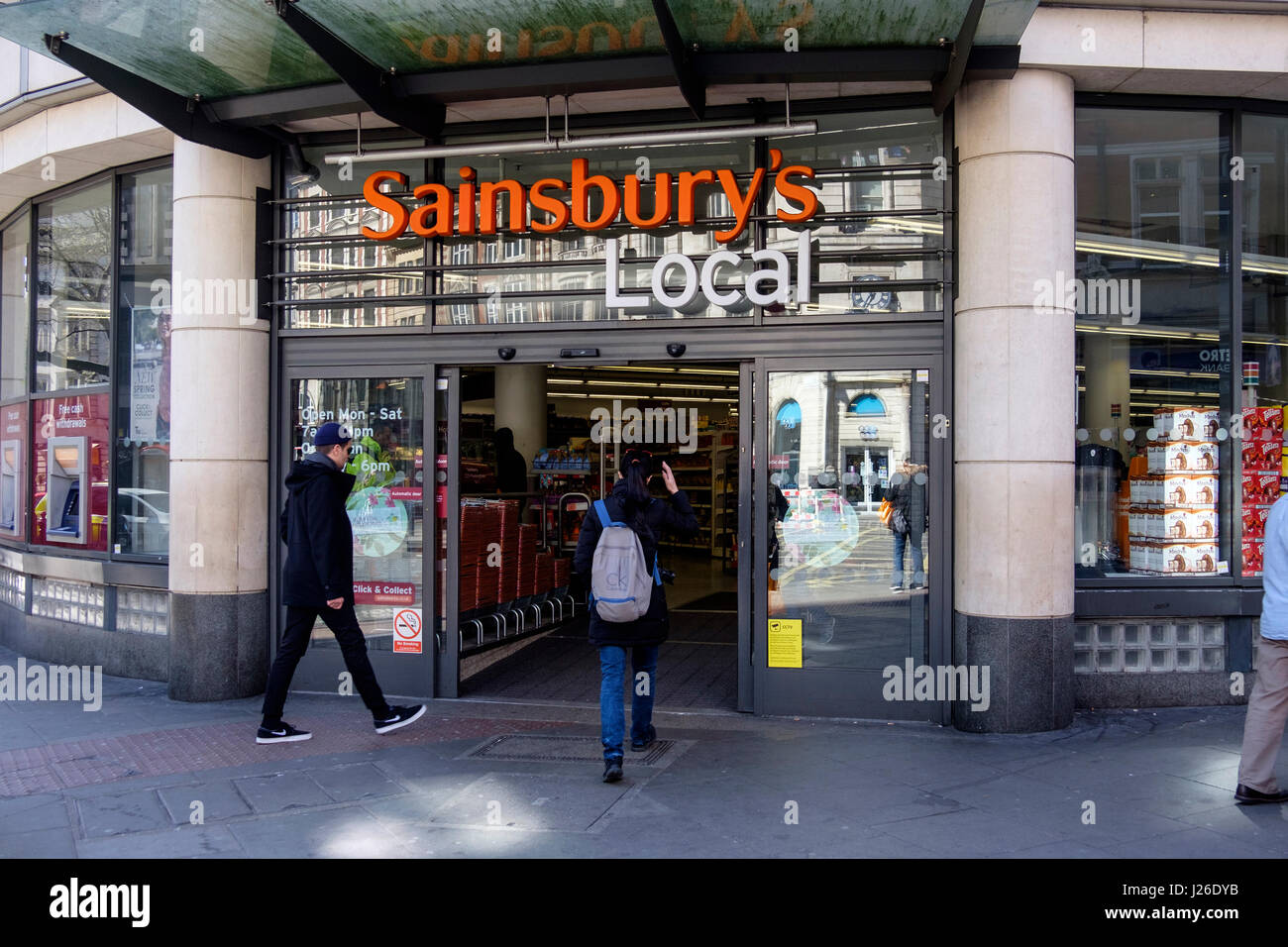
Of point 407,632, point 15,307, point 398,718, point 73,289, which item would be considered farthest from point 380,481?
→ point 15,307

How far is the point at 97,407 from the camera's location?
930 cm

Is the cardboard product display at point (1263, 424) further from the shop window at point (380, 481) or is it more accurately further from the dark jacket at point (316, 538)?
the dark jacket at point (316, 538)

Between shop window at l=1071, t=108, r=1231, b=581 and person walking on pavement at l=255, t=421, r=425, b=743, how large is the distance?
4906 mm

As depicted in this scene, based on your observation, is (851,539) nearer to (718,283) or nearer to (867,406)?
(867,406)

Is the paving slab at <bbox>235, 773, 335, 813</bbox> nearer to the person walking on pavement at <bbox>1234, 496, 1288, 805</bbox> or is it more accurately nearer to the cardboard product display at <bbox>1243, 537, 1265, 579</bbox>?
the person walking on pavement at <bbox>1234, 496, 1288, 805</bbox>

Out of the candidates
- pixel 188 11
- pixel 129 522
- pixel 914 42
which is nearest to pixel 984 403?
pixel 914 42

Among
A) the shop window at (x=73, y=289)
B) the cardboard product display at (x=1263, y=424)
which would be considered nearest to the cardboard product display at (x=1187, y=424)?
the cardboard product display at (x=1263, y=424)

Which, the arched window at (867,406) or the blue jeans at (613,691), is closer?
the blue jeans at (613,691)

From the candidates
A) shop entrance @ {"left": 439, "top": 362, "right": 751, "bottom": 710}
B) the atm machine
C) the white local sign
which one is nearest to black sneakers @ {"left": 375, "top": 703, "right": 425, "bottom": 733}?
shop entrance @ {"left": 439, "top": 362, "right": 751, "bottom": 710}

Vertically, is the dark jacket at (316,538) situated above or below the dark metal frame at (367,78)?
below

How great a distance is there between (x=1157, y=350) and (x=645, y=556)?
4125 mm

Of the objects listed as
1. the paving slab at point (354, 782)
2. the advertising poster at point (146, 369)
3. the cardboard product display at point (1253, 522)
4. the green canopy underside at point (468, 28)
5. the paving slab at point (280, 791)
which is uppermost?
the green canopy underside at point (468, 28)

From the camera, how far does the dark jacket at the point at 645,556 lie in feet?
19.4

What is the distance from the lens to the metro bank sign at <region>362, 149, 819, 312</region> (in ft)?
23.6
